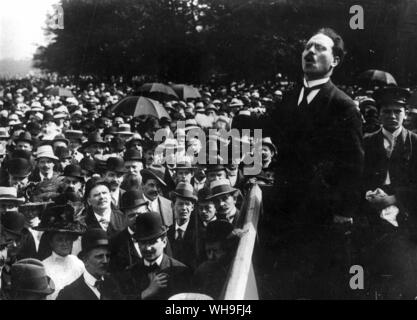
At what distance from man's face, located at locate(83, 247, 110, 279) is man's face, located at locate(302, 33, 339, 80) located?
2080 mm

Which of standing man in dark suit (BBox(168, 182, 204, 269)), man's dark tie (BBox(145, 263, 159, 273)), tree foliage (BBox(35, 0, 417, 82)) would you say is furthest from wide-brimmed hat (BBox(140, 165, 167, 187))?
tree foliage (BBox(35, 0, 417, 82))

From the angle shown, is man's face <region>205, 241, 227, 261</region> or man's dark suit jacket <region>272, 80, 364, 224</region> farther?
man's face <region>205, 241, 227, 261</region>

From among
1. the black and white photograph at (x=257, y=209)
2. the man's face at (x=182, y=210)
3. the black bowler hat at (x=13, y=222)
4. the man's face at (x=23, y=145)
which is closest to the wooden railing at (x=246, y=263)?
the black and white photograph at (x=257, y=209)

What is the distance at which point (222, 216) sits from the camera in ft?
Answer: 14.8

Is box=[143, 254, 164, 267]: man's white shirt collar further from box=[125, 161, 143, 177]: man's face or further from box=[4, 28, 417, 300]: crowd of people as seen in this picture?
box=[125, 161, 143, 177]: man's face

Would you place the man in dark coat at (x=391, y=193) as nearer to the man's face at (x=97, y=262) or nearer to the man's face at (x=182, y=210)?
A: the man's face at (x=182, y=210)

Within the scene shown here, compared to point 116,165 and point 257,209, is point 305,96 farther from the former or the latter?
point 116,165

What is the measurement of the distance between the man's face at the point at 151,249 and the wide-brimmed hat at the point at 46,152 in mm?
2538

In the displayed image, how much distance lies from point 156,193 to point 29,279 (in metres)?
1.98

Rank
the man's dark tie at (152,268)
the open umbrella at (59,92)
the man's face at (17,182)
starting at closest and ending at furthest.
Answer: the man's dark tie at (152,268)
the man's face at (17,182)
the open umbrella at (59,92)

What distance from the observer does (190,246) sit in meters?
4.51

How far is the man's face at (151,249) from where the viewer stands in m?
4.00

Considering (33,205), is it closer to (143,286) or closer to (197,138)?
(143,286)

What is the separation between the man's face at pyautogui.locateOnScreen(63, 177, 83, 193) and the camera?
531 cm
